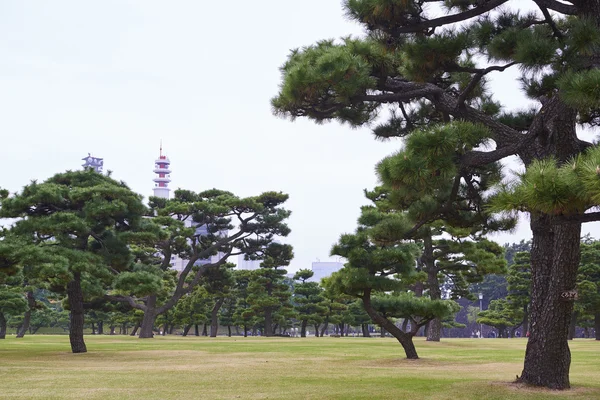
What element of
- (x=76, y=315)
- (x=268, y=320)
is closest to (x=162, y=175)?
(x=268, y=320)

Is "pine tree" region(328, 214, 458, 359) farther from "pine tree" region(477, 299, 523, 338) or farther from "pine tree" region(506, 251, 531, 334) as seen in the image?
"pine tree" region(477, 299, 523, 338)

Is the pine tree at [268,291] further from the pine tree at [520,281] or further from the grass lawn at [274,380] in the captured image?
the grass lawn at [274,380]

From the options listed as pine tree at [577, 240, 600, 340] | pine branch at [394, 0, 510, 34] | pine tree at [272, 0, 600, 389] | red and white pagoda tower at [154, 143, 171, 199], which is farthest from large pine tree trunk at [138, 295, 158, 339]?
red and white pagoda tower at [154, 143, 171, 199]

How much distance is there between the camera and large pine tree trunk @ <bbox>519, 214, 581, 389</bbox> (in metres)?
7.91

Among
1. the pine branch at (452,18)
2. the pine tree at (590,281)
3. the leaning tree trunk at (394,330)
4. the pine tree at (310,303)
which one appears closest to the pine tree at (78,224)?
the leaning tree trunk at (394,330)

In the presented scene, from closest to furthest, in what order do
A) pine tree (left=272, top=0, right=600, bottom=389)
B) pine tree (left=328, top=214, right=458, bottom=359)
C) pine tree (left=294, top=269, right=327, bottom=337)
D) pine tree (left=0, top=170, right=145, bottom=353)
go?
pine tree (left=272, top=0, right=600, bottom=389)
pine tree (left=328, top=214, right=458, bottom=359)
pine tree (left=0, top=170, right=145, bottom=353)
pine tree (left=294, top=269, right=327, bottom=337)

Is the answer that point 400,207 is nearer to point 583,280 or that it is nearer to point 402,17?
point 402,17

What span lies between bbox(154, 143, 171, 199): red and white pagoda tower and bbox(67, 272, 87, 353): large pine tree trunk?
127m

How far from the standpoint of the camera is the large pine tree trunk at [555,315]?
791 centimetres

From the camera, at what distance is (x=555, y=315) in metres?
7.96

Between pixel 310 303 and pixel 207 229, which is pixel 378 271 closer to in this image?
pixel 207 229

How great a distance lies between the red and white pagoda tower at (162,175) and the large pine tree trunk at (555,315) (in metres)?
137

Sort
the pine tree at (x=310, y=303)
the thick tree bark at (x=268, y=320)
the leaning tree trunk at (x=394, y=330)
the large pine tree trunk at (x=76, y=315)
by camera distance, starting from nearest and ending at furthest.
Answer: the leaning tree trunk at (x=394, y=330), the large pine tree trunk at (x=76, y=315), the thick tree bark at (x=268, y=320), the pine tree at (x=310, y=303)

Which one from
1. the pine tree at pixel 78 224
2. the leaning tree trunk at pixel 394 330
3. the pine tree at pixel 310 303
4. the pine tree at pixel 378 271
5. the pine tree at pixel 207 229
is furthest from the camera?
the pine tree at pixel 310 303
